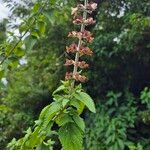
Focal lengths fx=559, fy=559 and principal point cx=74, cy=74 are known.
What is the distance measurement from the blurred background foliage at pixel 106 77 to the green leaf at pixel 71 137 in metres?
6.44

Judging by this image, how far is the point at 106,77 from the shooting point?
31.8 feet

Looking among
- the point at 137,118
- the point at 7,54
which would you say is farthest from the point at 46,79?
the point at 7,54

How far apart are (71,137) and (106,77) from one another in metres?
7.85

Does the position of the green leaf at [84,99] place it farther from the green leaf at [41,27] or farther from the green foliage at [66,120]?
the green leaf at [41,27]

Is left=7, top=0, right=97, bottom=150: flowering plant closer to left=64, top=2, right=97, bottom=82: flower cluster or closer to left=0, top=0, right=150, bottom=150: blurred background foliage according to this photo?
left=64, top=2, right=97, bottom=82: flower cluster

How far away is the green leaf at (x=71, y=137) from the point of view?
1.86 m

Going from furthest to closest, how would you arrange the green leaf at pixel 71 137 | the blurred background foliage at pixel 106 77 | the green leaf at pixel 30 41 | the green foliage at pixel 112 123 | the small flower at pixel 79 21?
the blurred background foliage at pixel 106 77 → the green foliage at pixel 112 123 → the green leaf at pixel 30 41 → the small flower at pixel 79 21 → the green leaf at pixel 71 137

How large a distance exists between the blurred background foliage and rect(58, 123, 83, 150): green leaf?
254 inches

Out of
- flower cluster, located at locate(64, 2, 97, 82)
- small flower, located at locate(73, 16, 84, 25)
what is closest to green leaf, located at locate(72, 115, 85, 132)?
flower cluster, located at locate(64, 2, 97, 82)

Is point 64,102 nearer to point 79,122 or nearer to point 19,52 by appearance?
point 79,122

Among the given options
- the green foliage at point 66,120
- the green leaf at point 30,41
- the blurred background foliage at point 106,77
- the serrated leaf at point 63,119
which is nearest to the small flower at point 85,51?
the green foliage at point 66,120

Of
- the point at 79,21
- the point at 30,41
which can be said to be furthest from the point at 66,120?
the point at 30,41

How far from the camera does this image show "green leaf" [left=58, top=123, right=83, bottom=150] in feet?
6.10

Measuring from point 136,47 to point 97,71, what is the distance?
0.88 m
